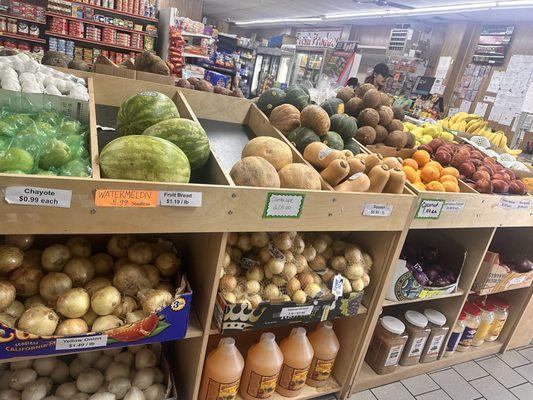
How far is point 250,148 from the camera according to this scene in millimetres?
1584

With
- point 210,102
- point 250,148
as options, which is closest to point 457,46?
point 210,102

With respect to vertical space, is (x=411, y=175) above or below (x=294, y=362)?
above

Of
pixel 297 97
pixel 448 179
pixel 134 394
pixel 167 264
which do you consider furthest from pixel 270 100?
pixel 134 394

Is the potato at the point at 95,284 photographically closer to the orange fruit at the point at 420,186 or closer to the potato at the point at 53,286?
the potato at the point at 53,286

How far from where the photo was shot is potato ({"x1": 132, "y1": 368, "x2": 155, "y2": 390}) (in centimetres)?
155

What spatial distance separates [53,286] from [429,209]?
1.51 metres

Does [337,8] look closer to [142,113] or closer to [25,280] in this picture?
[142,113]

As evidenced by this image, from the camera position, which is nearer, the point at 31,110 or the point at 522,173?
the point at 31,110

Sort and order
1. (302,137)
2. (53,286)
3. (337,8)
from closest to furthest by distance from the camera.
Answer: (53,286), (302,137), (337,8)

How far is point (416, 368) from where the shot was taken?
227cm

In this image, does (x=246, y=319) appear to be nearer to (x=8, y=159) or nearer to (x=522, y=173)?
(x=8, y=159)

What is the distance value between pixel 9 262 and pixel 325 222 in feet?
3.51

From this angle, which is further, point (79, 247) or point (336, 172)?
point (336, 172)

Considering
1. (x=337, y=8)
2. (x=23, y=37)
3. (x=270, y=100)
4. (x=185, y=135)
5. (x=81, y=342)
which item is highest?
(x=337, y=8)
